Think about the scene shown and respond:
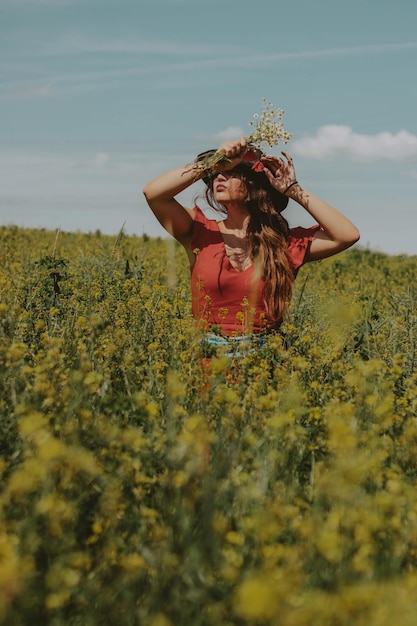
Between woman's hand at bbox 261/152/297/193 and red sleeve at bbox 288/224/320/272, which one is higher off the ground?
woman's hand at bbox 261/152/297/193

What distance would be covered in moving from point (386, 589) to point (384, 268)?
37.1 ft

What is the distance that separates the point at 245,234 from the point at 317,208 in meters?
0.47

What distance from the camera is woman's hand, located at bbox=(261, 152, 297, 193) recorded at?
4.44 meters

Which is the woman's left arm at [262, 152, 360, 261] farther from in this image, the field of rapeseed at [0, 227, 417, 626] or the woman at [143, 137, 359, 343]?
the field of rapeseed at [0, 227, 417, 626]

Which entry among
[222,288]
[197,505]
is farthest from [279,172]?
[197,505]

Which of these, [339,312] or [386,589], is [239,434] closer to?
[386,589]

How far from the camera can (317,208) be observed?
4.54 metres

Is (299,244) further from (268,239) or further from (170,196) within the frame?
(170,196)

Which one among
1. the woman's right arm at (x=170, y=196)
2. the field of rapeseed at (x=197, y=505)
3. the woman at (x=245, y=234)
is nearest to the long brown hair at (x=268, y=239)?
the woman at (x=245, y=234)

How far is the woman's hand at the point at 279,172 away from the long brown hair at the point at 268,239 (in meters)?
0.08

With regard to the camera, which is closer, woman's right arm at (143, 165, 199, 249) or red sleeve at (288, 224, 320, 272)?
woman's right arm at (143, 165, 199, 249)

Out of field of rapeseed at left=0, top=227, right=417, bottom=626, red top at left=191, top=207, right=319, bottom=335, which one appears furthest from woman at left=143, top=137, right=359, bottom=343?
field of rapeseed at left=0, top=227, right=417, bottom=626

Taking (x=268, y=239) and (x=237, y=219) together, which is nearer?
(x=268, y=239)

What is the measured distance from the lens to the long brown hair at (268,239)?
4426 millimetres
